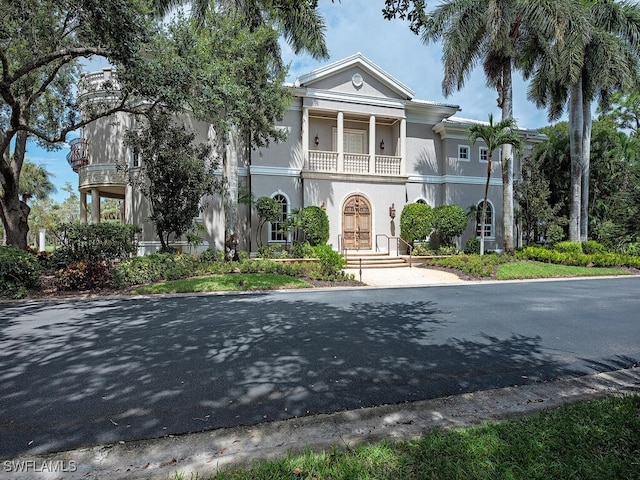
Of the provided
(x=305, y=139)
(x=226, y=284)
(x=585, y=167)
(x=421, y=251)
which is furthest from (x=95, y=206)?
(x=585, y=167)

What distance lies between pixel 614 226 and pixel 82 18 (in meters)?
11.4

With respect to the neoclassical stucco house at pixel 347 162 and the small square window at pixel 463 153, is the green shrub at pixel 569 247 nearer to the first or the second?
the neoclassical stucco house at pixel 347 162

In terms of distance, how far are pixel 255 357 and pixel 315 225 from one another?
38.1 feet

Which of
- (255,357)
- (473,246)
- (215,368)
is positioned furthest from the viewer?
(473,246)

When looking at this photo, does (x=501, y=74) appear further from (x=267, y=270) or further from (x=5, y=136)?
(x=5, y=136)

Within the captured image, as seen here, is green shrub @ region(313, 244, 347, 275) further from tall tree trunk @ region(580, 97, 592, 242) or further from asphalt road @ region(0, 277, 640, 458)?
tall tree trunk @ region(580, 97, 592, 242)

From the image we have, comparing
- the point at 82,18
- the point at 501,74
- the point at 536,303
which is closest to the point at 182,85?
the point at 82,18

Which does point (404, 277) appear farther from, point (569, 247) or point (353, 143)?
point (569, 247)

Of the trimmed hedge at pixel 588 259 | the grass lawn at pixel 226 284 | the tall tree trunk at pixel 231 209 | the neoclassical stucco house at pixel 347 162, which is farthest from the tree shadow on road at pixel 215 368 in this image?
the trimmed hedge at pixel 588 259

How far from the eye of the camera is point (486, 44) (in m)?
17.0

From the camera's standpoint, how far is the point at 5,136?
1049cm

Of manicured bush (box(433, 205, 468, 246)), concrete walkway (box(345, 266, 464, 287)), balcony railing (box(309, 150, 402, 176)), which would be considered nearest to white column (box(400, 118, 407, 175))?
balcony railing (box(309, 150, 402, 176))

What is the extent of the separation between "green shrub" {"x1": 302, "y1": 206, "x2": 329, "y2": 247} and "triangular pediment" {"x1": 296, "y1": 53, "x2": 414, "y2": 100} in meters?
6.71

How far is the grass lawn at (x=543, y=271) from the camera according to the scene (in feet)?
45.0
